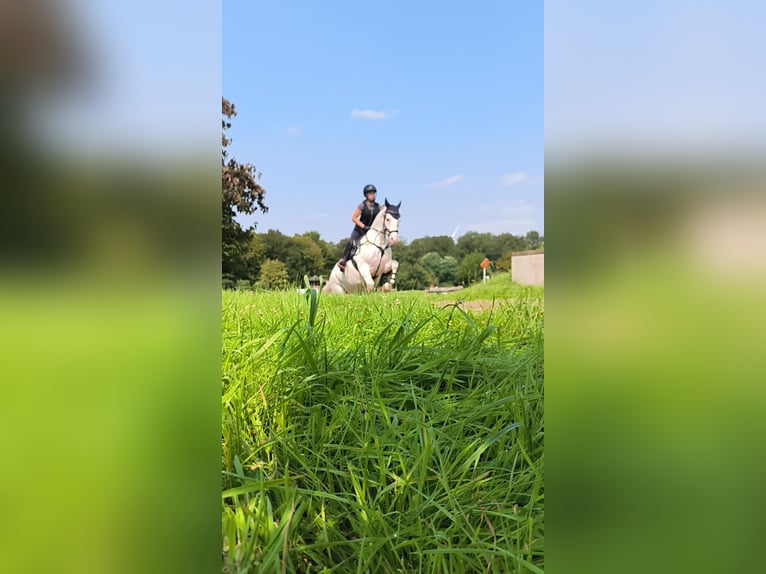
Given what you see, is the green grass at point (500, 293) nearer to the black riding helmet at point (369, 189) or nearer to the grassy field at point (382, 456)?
the grassy field at point (382, 456)

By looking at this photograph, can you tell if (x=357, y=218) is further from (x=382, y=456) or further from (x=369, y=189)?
(x=382, y=456)

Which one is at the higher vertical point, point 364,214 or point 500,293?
point 364,214

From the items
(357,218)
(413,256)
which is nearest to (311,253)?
(413,256)

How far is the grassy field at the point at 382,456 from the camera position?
1.72 ft

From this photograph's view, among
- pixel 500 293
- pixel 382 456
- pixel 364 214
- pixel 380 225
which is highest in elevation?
pixel 364 214

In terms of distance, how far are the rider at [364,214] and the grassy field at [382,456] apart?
370 centimetres

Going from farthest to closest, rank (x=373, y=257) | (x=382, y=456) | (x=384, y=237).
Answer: (x=384, y=237) → (x=373, y=257) → (x=382, y=456)

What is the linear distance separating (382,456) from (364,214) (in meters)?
4.47

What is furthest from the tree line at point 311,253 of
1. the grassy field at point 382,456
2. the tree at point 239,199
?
the grassy field at point 382,456

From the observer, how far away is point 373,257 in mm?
4543
